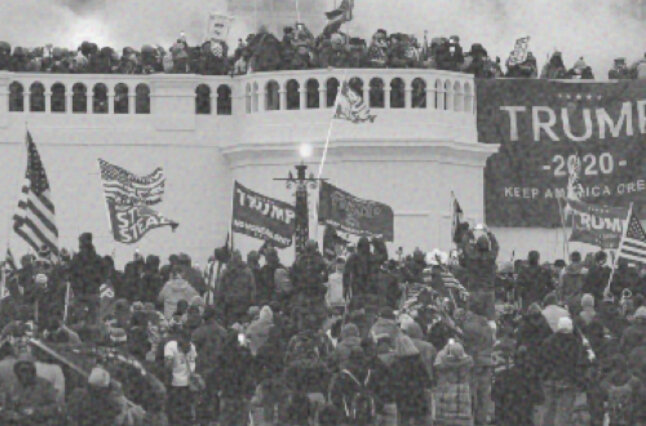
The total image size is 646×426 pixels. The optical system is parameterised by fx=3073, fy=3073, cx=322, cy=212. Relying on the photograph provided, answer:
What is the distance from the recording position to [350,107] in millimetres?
57688

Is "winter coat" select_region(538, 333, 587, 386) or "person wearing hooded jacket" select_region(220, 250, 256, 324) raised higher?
"person wearing hooded jacket" select_region(220, 250, 256, 324)

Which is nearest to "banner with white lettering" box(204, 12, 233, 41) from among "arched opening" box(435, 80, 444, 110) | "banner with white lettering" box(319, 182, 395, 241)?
"arched opening" box(435, 80, 444, 110)

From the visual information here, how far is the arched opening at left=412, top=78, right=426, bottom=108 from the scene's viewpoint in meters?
59.3

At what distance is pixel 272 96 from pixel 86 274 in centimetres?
1760

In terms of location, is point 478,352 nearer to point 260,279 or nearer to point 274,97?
point 260,279

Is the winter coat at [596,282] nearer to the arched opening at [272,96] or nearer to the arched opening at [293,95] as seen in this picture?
the arched opening at [293,95]

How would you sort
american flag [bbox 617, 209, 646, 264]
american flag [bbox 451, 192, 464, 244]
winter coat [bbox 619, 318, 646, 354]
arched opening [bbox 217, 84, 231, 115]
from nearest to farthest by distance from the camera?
winter coat [bbox 619, 318, 646, 354] < american flag [bbox 617, 209, 646, 264] < american flag [bbox 451, 192, 464, 244] < arched opening [bbox 217, 84, 231, 115]

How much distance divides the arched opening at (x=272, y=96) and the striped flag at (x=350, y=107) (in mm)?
2137

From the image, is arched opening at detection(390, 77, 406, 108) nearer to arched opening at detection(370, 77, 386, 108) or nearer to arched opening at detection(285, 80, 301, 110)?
arched opening at detection(370, 77, 386, 108)

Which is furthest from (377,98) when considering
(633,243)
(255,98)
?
(633,243)

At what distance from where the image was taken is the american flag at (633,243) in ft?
156

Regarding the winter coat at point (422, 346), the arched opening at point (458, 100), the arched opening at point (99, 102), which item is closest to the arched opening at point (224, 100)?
the arched opening at point (99, 102)

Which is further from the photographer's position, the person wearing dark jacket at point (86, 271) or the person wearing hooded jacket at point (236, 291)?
the person wearing hooded jacket at point (236, 291)

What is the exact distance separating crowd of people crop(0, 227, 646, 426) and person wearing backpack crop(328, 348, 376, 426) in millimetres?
16
